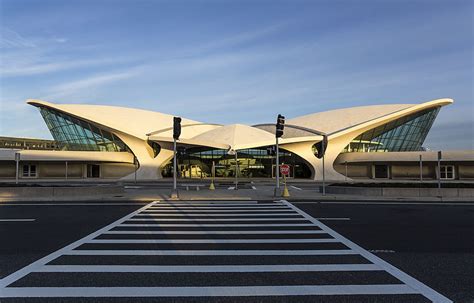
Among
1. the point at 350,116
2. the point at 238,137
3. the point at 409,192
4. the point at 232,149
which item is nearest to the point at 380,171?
the point at 350,116

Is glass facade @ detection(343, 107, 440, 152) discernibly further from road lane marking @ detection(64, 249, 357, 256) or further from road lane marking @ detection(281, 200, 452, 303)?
road lane marking @ detection(64, 249, 357, 256)

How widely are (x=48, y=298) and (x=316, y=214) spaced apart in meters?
11.4

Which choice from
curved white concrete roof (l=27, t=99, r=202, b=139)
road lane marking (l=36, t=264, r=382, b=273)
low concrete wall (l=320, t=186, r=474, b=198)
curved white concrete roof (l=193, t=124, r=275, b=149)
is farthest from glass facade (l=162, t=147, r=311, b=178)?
road lane marking (l=36, t=264, r=382, b=273)

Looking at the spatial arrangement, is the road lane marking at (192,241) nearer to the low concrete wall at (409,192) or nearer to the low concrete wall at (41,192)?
the low concrete wall at (41,192)

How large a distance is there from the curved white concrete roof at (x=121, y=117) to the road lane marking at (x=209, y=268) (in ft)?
179

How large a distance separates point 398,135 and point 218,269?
66528 mm

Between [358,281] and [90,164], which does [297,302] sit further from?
[90,164]

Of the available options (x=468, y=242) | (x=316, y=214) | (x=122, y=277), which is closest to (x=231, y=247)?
(x=122, y=277)

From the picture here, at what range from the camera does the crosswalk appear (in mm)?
5590

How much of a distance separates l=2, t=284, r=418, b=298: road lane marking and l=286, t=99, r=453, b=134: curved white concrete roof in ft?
190

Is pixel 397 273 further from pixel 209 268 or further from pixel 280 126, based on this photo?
pixel 280 126

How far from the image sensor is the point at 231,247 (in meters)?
8.81

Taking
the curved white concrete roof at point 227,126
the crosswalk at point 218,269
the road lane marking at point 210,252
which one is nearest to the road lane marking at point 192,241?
the crosswalk at point 218,269

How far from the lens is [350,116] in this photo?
223 feet
